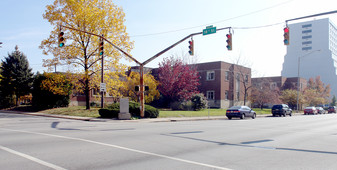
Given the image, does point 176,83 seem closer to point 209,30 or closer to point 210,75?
point 210,75

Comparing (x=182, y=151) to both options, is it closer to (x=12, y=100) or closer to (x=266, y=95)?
(x=12, y=100)

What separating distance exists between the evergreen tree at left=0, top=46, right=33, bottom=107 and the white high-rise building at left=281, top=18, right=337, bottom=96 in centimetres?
11500

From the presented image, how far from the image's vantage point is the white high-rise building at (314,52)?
4929 inches

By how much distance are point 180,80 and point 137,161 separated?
3237 centimetres

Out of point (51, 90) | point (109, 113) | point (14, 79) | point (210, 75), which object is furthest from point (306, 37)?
point (109, 113)

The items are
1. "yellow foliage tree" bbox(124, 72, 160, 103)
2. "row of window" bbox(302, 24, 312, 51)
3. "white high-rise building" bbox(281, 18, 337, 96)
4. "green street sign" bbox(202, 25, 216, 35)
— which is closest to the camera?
"green street sign" bbox(202, 25, 216, 35)

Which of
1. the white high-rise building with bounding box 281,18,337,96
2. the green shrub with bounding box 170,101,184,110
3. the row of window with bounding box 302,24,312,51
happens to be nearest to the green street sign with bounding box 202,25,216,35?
the green shrub with bounding box 170,101,184,110

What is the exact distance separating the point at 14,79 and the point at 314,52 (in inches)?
4873

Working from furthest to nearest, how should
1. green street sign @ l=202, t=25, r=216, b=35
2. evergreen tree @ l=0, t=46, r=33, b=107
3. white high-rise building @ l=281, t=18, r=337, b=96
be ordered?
white high-rise building @ l=281, t=18, r=337, b=96 < evergreen tree @ l=0, t=46, r=33, b=107 < green street sign @ l=202, t=25, r=216, b=35

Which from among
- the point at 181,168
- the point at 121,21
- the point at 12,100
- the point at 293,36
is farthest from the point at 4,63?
the point at 293,36

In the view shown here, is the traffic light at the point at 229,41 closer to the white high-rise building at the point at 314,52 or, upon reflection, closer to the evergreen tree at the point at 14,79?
the evergreen tree at the point at 14,79

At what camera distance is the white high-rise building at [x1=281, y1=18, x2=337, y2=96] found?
411ft

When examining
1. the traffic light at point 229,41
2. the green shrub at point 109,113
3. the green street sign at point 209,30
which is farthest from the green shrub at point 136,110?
the traffic light at point 229,41

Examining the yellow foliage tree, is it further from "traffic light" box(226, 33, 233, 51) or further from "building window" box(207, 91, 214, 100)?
"traffic light" box(226, 33, 233, 51)
